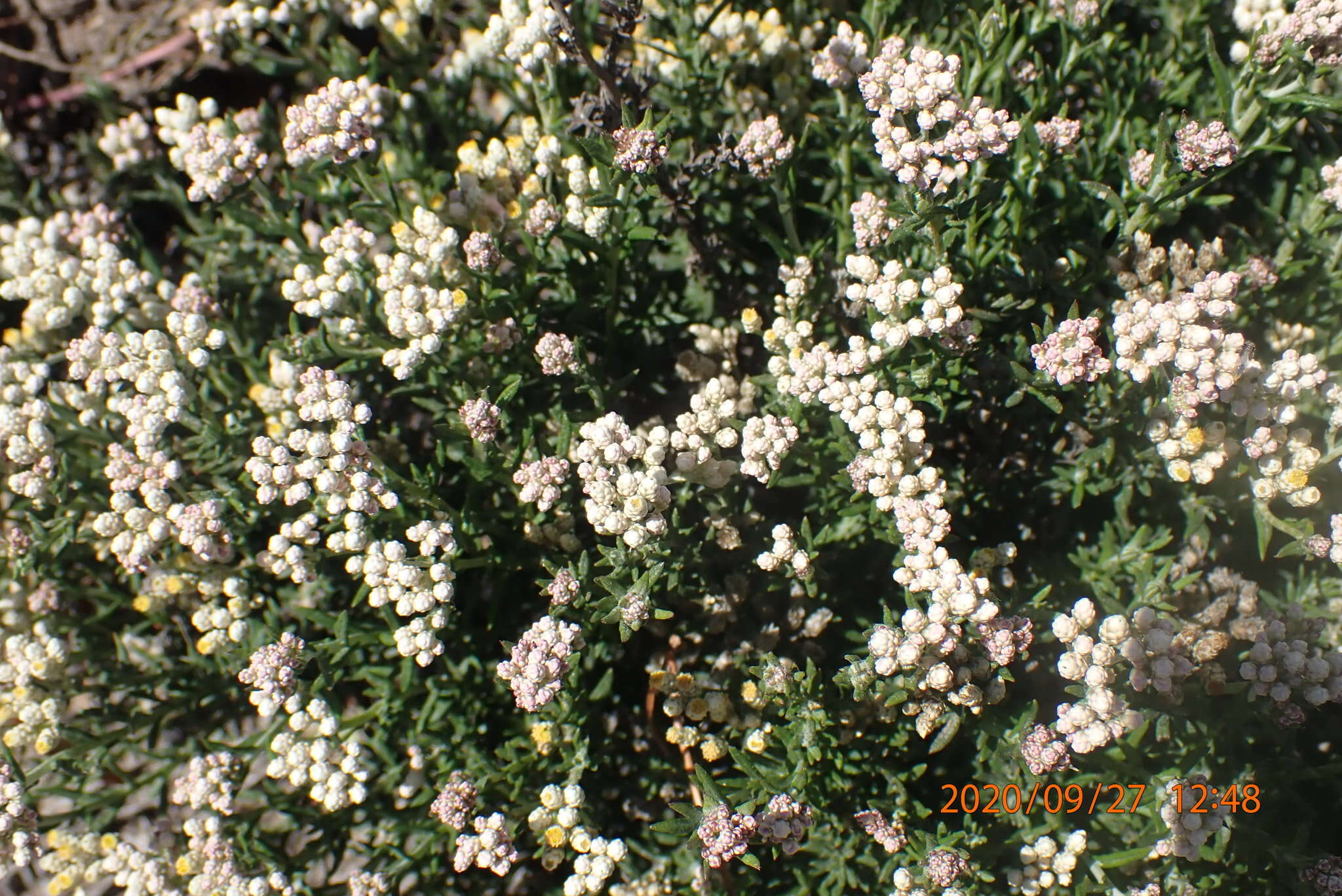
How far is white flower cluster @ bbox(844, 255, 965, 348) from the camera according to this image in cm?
346

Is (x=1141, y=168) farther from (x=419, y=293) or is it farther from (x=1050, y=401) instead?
(x=419, y=293)

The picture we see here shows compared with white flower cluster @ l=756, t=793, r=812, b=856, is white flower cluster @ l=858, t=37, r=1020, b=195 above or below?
above

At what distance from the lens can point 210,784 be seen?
3.96 meters

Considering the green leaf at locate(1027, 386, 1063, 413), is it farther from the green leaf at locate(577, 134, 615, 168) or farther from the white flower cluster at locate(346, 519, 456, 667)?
the white flower cluster at locate(346, 519, 456, 667)

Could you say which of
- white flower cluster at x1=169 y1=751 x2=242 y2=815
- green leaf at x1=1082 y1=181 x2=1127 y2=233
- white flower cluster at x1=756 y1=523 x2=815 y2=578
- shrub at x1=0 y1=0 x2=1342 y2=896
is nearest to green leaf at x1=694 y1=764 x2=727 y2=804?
shrub at x1=0 y1=0 x2=1342 y2=896

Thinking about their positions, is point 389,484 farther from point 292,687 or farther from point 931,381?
point 931,381

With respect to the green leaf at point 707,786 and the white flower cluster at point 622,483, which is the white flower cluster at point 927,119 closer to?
the white flower cluster at point 622,483

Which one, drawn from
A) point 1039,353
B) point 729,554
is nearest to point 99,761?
point 729,554

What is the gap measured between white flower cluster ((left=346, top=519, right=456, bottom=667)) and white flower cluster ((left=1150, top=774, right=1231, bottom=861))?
8.90 feet

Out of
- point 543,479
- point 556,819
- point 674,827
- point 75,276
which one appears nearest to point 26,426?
point 75,276

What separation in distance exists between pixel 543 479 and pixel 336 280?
1.24 meters

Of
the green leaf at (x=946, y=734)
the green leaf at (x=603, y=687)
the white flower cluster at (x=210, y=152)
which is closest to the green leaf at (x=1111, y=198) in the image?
the green leaf at (x=946, y=734)

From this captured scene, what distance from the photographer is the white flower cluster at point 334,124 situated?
3.81 metres

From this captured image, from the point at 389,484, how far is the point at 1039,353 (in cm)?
255
